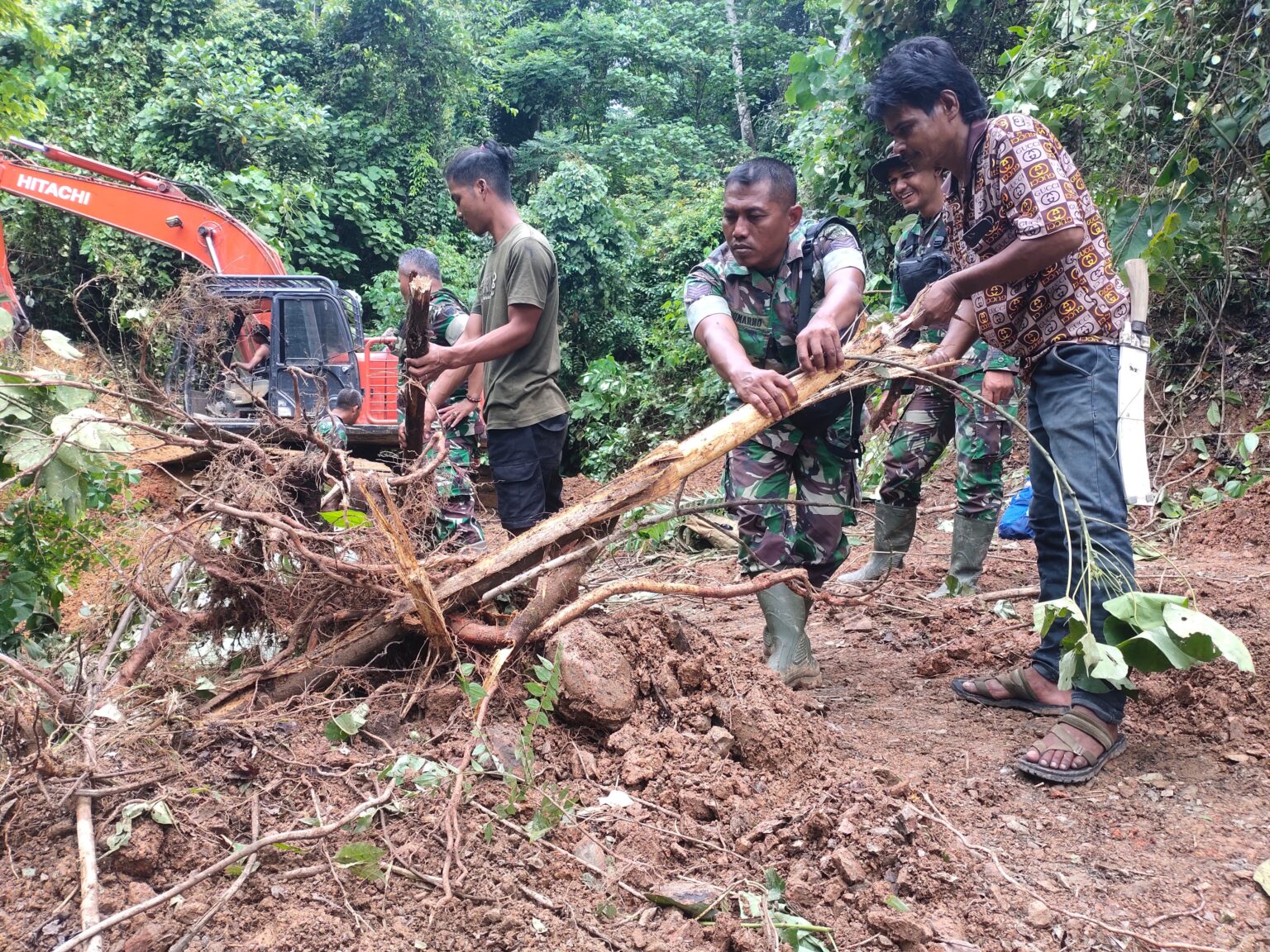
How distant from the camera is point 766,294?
308 cm

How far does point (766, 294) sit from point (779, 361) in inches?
9.3

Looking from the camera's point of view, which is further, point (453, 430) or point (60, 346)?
point (453, 430)

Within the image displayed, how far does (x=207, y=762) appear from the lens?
81.4 inches

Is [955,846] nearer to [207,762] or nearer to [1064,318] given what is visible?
[1064,318]

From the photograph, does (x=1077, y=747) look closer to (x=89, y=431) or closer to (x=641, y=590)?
(x=641, y=590)

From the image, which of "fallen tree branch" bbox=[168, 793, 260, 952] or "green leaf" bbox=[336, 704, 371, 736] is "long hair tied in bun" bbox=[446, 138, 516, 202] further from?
"fallen tree branch" bbox=[168, 793, 260, 952]

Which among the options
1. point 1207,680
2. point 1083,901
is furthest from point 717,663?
point 1207,680

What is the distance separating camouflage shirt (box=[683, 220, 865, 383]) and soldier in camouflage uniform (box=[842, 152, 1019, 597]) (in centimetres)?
88

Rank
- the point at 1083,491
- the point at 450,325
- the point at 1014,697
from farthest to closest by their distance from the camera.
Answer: the point at 450,325 < the point at 1014,697 < the point at 1083,491

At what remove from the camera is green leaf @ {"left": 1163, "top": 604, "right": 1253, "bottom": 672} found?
6.79 feet

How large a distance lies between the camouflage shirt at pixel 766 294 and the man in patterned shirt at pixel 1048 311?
→ 41 centimetres

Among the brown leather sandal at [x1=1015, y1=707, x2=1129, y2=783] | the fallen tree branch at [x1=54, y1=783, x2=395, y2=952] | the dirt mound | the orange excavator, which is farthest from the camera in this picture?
the orange excavator

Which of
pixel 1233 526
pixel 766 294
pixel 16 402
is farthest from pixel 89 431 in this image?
pixel 1233 526

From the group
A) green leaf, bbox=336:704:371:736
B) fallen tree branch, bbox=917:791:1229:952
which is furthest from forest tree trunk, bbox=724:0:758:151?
fallen tree branch, bbox=917:791:1229:952
